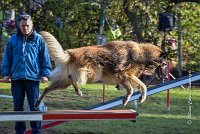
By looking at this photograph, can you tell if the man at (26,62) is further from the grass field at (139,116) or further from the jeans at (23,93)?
the grass field at (139,116)

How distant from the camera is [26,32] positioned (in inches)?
286

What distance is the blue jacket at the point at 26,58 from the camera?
730cm

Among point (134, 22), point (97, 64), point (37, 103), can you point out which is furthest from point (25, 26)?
point (134, 22)

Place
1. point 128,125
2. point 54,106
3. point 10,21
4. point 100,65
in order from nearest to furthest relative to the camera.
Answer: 1. point 100,65
2. point 128,125
3. point 54,106
4. point 10,21

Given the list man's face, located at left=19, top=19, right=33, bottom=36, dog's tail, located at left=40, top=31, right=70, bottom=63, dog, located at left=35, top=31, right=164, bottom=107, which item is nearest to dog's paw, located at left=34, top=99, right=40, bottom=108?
dog, located at left=35, top=31, right=164, bottom=107

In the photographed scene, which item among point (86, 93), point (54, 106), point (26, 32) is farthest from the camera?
point (86, 93)

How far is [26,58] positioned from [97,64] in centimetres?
110

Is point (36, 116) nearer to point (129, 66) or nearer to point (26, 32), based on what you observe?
point (26, 32)

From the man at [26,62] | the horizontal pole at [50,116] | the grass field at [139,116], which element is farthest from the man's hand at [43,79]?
the grass field at [139,116]

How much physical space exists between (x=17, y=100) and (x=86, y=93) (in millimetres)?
7488

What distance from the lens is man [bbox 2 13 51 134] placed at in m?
7.30

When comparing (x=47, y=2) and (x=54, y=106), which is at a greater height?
(x=47, y=2)

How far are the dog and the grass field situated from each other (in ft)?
5.17

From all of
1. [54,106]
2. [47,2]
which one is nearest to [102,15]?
[47,2]
